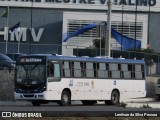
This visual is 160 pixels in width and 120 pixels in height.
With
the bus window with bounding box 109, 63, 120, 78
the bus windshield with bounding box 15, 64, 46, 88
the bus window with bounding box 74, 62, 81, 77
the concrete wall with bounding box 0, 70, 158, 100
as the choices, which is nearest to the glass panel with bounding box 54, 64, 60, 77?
the bus windshield with bounding box 15, 64, 46, 88

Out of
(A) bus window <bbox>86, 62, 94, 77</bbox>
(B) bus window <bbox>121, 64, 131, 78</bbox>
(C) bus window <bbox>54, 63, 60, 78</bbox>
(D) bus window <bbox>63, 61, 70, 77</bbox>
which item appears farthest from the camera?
(B) bus window <bbox>121, 64, 131, 78</bbox>

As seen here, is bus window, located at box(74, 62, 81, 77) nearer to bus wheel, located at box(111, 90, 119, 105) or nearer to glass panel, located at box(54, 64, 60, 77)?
glass panel, located at box(54, 64, 60, 77)

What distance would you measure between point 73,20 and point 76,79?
4726 centimetres

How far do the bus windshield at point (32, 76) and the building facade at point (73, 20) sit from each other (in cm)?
4609

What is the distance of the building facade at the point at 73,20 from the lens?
80.7m

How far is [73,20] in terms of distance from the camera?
81.6m

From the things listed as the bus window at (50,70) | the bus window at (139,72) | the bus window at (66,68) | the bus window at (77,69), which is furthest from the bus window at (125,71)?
the bus window at (50,70)

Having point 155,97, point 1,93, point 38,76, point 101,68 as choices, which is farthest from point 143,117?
point 155,97

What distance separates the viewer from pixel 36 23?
81.6m

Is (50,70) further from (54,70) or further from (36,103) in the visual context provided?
(36,103)

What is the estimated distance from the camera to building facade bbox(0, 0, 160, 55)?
8069cm

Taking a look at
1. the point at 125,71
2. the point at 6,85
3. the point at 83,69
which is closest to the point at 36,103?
the point at 83,69

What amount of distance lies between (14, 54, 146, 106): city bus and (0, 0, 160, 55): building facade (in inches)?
1613

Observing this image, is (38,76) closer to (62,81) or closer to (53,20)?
(62,81)
